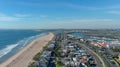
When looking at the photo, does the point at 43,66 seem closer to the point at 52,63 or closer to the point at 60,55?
the point at 52,63

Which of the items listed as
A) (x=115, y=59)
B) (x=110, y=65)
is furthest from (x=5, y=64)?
(x=115, y=59)

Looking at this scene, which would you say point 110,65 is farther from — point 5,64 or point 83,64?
point 5,64

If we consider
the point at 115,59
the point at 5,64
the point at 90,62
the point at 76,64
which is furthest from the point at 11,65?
the point at 115,59

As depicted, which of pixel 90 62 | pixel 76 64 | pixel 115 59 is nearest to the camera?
pixel 76 64

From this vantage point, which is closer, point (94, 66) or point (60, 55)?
point (94, 66)

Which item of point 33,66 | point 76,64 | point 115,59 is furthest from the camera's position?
point 115,59

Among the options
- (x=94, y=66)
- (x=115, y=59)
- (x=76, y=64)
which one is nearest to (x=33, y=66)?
(x=76, y=64)

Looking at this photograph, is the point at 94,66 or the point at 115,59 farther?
the point at 115,59

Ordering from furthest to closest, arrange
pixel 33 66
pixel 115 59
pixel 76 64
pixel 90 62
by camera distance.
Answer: pixel 115 59
pixel 90 62
pixel 76 64
pixel 33 66
